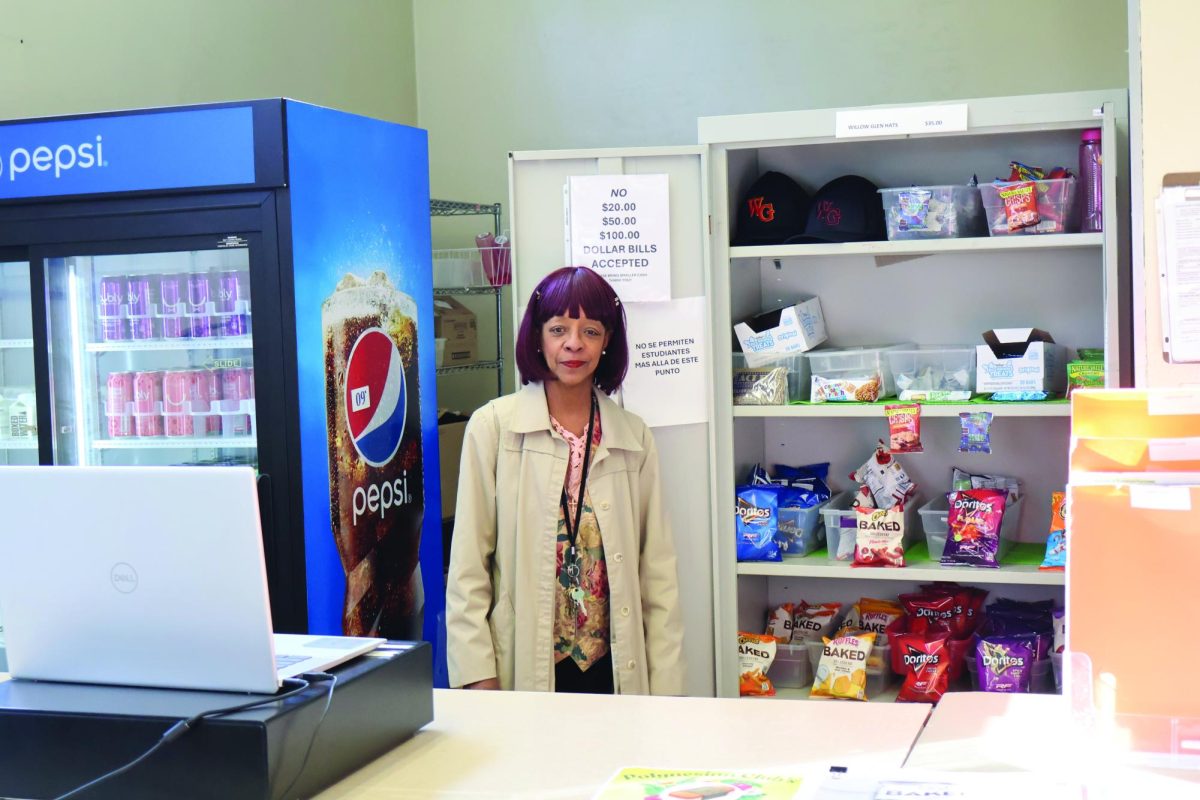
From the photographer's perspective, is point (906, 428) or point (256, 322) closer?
point (256, 322)

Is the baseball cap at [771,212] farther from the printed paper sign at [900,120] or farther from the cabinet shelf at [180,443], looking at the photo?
the cabinet shelf at [180,443]

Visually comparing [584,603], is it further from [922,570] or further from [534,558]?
[922,570]

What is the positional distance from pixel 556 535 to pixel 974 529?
56.9 inches

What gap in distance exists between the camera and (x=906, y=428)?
375cm

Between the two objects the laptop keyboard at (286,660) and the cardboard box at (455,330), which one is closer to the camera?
the laptop keyboard at (286,660)

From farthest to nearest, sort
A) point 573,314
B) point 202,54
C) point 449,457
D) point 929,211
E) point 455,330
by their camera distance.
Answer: point 455,330 < point 449,457 < point 202,54 < point 929,211 < point 573,314

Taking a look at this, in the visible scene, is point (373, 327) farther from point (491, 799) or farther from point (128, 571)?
point (491, 799)

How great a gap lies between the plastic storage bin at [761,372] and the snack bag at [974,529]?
60cm

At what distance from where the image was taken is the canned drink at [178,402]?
354 centimetres

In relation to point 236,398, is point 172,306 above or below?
above

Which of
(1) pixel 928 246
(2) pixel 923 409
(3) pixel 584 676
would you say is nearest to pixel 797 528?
(2) pixel 923 409

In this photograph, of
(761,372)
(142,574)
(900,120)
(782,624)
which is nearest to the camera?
(142,574)

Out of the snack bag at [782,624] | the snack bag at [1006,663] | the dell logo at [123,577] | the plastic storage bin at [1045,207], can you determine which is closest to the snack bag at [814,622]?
the snack bag at [782,624]

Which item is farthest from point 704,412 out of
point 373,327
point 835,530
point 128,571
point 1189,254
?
point 128,571
